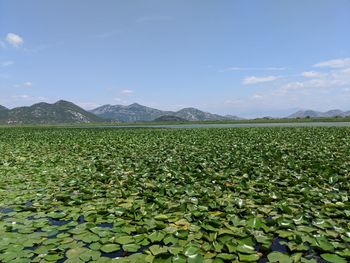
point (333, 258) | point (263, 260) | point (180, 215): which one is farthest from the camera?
point (180, 215)

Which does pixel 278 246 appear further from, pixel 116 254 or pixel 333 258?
pixel 116 254

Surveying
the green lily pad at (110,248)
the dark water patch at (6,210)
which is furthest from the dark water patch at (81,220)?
the dark water patch at (6,210)

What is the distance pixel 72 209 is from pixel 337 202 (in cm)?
572

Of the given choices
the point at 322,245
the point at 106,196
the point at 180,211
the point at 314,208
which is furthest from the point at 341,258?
the point at 106,196

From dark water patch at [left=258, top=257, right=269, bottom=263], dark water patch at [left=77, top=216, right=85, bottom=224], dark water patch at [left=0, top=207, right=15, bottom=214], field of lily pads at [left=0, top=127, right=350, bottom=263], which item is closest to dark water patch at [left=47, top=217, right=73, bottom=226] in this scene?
field of lily pads at [left=0, top=127, right=350, bottom=263]

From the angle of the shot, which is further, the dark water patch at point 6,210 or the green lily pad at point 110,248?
the dark water patch at point 6,210

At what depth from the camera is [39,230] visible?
5.36 metres

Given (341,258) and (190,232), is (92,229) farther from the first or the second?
(341,258)

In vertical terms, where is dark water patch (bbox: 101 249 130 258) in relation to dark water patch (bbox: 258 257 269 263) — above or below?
below

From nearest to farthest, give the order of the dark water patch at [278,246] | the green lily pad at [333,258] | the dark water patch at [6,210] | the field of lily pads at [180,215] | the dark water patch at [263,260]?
the green lily pad at [333,258] → the dark water patch at [263,260] → the field of lily pads at [180,215] → the dark water patch at [278,246] → the dark water patch at [6,210]

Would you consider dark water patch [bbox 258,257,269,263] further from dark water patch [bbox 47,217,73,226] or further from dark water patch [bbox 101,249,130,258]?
dark water patch [bbox 47,217,73,226]

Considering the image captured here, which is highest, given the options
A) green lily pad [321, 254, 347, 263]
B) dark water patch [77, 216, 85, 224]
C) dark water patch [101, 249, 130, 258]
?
green lily pad [321, 254, 347, 263]

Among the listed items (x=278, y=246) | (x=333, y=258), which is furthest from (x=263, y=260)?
(x=333, y=258)

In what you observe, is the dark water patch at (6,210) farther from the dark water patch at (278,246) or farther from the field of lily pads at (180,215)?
the dark water patch at (278,246)
